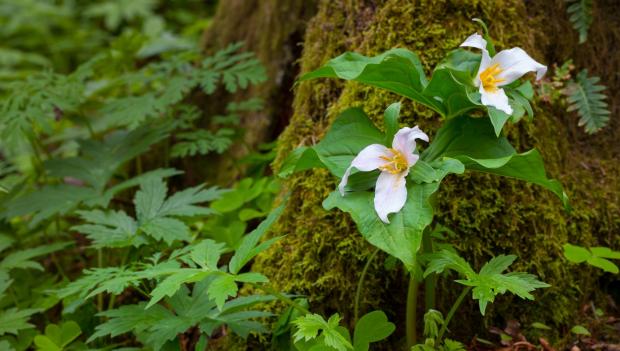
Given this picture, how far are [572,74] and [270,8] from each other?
1.99m

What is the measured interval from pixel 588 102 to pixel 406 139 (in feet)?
4.13

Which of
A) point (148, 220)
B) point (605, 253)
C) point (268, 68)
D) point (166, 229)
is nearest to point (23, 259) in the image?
point (148, 220)

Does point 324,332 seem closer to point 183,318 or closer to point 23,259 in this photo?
point 183,318

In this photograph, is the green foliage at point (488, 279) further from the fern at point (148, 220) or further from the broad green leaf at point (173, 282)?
the fern at point (148, 220)

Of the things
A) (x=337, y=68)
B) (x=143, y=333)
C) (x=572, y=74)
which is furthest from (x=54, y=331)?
(x=572, y=74)

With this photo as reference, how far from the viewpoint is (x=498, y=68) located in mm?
1948

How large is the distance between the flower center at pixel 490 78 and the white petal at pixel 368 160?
39cm

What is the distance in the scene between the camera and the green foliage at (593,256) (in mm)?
2295

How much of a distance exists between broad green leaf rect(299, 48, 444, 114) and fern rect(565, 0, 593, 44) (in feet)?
3.68

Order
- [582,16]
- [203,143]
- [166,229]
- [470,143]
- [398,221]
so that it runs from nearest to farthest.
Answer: [398,221], [470,143], [166,229], [582,16], [203,143]

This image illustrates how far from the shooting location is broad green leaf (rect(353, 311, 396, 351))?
79.4 inches

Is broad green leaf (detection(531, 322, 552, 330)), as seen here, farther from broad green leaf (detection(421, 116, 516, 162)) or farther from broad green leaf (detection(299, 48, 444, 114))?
broad green leaf (detection(299, 48, 444, 114))

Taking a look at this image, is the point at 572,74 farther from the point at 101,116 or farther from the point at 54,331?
the point at 101,116

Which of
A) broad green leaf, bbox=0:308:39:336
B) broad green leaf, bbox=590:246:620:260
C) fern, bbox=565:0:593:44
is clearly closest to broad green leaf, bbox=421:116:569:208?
→ broad green leaf, bbox=590:246:620:260
